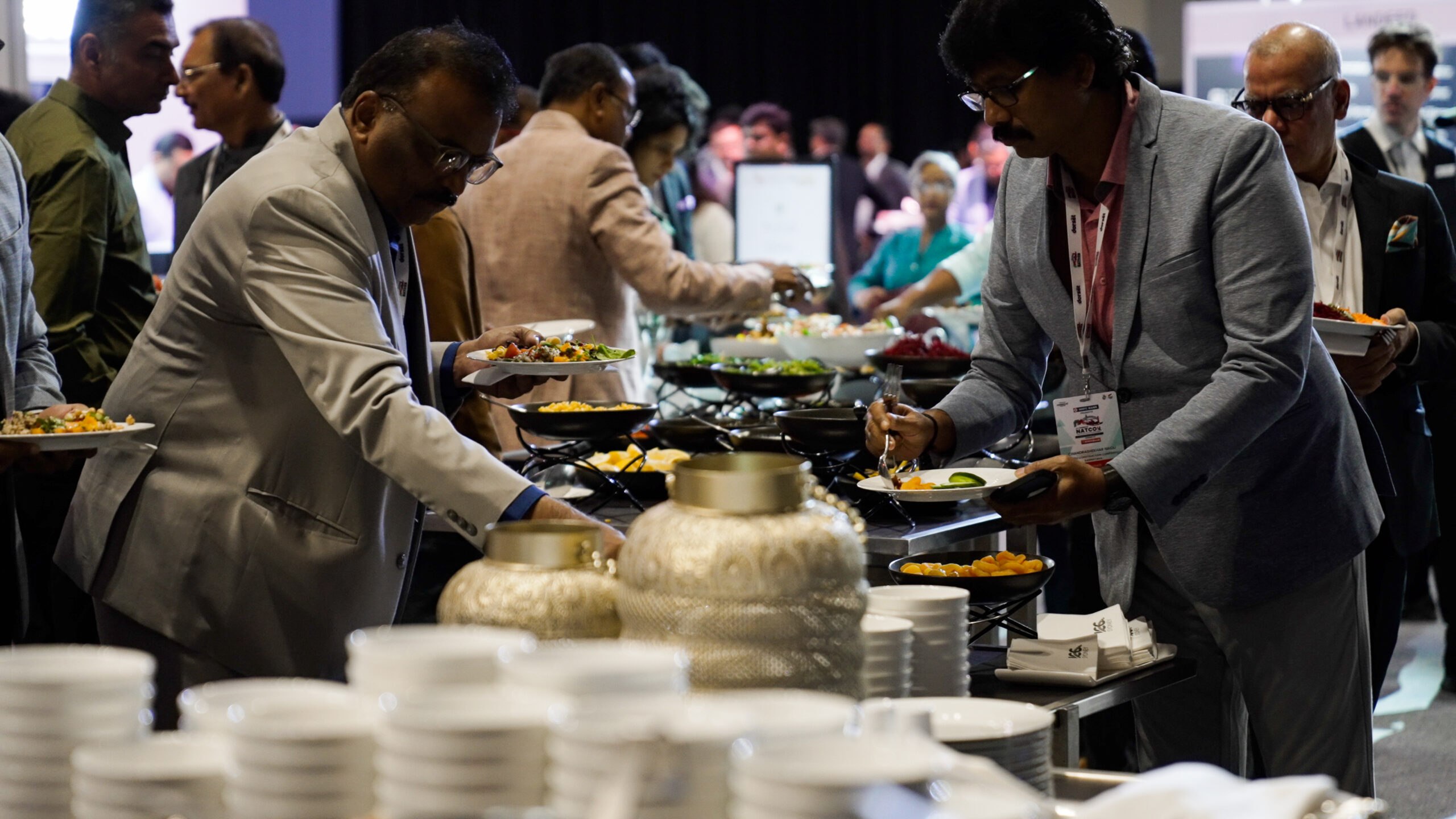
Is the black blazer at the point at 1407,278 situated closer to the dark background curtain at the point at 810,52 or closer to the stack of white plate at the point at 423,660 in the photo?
the stack of white plate at the point at 423,660

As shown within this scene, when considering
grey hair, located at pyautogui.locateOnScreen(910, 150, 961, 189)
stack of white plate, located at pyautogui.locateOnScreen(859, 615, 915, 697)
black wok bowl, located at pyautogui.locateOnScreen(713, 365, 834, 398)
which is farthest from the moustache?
grey hair, located at pyautogui.locateOnScreen(910, 150, 961, 189)

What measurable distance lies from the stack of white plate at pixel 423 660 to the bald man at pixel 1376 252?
84.3 inches

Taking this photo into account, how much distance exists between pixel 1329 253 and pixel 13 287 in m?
2.43

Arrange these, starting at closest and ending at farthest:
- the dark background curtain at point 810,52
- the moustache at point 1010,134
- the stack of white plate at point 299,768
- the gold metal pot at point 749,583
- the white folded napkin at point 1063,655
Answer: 1. the stack of white plate at point 299,768
2. the gold metal pot at point 749,583
3. the white folded napkin at point 1063,655
4. the moustache at point 1010,134
5. the dark background curtain at point 810,52

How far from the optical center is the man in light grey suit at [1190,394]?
6.30 feet

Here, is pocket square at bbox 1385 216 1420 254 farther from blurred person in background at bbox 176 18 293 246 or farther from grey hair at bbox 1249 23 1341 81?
blurred person in background at bbox 176 18 293 246

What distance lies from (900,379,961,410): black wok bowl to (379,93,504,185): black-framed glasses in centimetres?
165

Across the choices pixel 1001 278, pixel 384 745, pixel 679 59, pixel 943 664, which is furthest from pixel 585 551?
pixel 679 59

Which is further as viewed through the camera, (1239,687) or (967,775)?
(1239,687)

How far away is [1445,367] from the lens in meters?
2.85

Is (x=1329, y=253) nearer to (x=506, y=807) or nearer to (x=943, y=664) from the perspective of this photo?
(x=943, y=664)

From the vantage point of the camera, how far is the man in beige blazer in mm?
3885

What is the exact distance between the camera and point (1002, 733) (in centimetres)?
127

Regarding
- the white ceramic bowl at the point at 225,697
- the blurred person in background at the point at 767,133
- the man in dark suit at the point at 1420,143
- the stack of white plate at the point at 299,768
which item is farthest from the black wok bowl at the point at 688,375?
the blurred person in background at the point at 767,133
